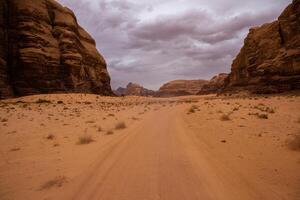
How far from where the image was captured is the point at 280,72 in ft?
127

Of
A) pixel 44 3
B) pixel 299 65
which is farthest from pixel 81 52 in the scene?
pixel 299 65

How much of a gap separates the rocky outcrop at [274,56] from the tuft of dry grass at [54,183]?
3935 cm

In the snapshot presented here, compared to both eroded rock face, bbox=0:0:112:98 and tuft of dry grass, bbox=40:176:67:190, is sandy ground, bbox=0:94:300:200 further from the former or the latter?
eroded rock face, bbox=0:0:112:98

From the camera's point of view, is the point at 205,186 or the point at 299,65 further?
the point at 299,65

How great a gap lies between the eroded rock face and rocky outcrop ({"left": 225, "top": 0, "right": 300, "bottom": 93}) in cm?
3650

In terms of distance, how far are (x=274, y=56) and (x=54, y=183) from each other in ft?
149

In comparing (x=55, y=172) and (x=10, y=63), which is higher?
(x=10, y=63)

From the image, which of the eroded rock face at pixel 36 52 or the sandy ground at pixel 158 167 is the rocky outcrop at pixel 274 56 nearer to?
the sandy ground at pixel 158 167

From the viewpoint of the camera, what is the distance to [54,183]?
4.66 metres

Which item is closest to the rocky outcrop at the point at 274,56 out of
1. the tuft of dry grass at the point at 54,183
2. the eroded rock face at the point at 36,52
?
the eroded rock face at the point at 36,52

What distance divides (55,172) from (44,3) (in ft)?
184

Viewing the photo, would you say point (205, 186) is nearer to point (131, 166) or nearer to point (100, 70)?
point (131, 166)

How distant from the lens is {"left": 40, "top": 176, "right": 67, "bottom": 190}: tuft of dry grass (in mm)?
4562

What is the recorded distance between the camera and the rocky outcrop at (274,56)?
3762 cm
